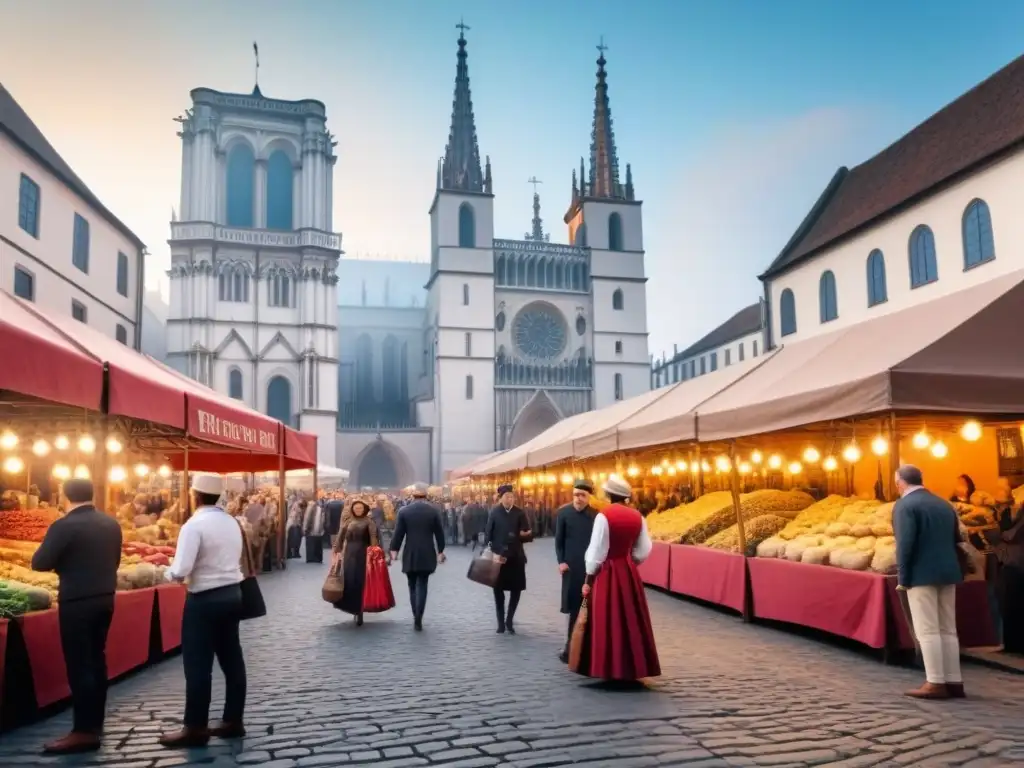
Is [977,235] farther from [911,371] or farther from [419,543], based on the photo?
[419,543]

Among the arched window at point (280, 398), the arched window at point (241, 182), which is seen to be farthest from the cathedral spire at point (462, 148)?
the arched window at point (280, 398)

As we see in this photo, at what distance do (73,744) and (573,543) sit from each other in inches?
189

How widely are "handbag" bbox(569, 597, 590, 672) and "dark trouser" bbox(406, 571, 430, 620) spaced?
3.76 metres

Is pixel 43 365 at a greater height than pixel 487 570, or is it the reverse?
pixel 43 365

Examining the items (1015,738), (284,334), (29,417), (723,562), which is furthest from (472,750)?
(284,334)

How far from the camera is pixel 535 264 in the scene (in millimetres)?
66250

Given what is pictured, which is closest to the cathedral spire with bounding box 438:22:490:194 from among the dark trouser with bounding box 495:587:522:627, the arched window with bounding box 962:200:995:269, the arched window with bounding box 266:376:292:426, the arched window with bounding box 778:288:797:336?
the arched window with bounding box 266:376:292:426

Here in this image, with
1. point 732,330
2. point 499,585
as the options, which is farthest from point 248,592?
point 732,330

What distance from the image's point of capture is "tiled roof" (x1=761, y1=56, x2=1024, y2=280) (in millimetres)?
25531

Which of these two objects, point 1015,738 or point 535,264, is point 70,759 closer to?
point 1015,738

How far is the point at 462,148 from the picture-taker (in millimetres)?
67938

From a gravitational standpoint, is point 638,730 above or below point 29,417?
below

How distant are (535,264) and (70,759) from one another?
203 feet

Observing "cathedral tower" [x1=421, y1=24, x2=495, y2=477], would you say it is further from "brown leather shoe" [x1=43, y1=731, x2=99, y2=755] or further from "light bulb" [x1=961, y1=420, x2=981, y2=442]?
"brown leather shoe" [x1=43, y1=731, x2=99, y2=755]
